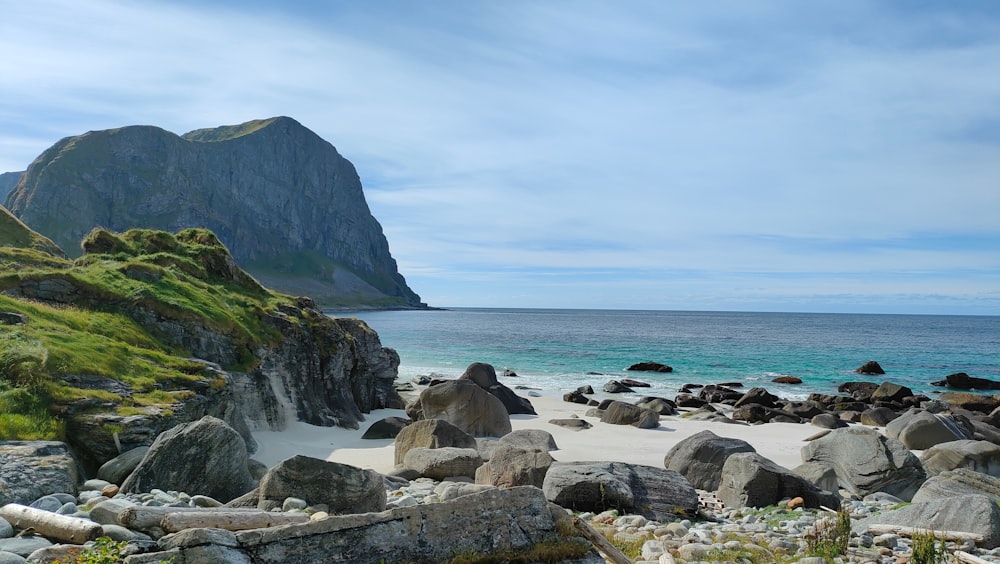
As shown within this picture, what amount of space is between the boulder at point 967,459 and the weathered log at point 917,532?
8.81m

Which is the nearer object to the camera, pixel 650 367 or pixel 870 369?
pixel 870 369

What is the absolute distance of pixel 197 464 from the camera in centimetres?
1149

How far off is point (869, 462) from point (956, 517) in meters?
6.70

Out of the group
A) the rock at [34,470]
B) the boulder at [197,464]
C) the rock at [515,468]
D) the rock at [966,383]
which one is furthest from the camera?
the rock at [966,383]

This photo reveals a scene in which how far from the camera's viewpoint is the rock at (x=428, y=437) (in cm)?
1931

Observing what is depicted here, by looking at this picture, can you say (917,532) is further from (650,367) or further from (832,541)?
(650,367)

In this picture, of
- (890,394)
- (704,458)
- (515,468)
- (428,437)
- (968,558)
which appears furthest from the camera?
(890,394)

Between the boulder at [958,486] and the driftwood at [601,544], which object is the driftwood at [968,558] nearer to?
the boulder at [958,486]

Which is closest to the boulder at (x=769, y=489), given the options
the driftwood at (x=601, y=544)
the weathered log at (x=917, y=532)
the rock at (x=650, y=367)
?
the weathered log at (x=917, y=532)

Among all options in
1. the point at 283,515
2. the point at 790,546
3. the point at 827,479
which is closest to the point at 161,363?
the point at 283,515

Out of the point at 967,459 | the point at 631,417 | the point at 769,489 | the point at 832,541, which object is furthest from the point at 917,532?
the point at 631,417

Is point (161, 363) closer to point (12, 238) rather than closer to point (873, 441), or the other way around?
point (12, 238)

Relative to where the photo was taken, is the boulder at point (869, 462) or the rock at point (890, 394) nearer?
the boulder at point (869, 462)

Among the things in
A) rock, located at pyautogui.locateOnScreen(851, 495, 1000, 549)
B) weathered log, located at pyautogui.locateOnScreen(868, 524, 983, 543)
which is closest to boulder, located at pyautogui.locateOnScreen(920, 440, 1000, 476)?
rock, located at pyautogui.locateOnScreen(851, 495, 1000, 549)
